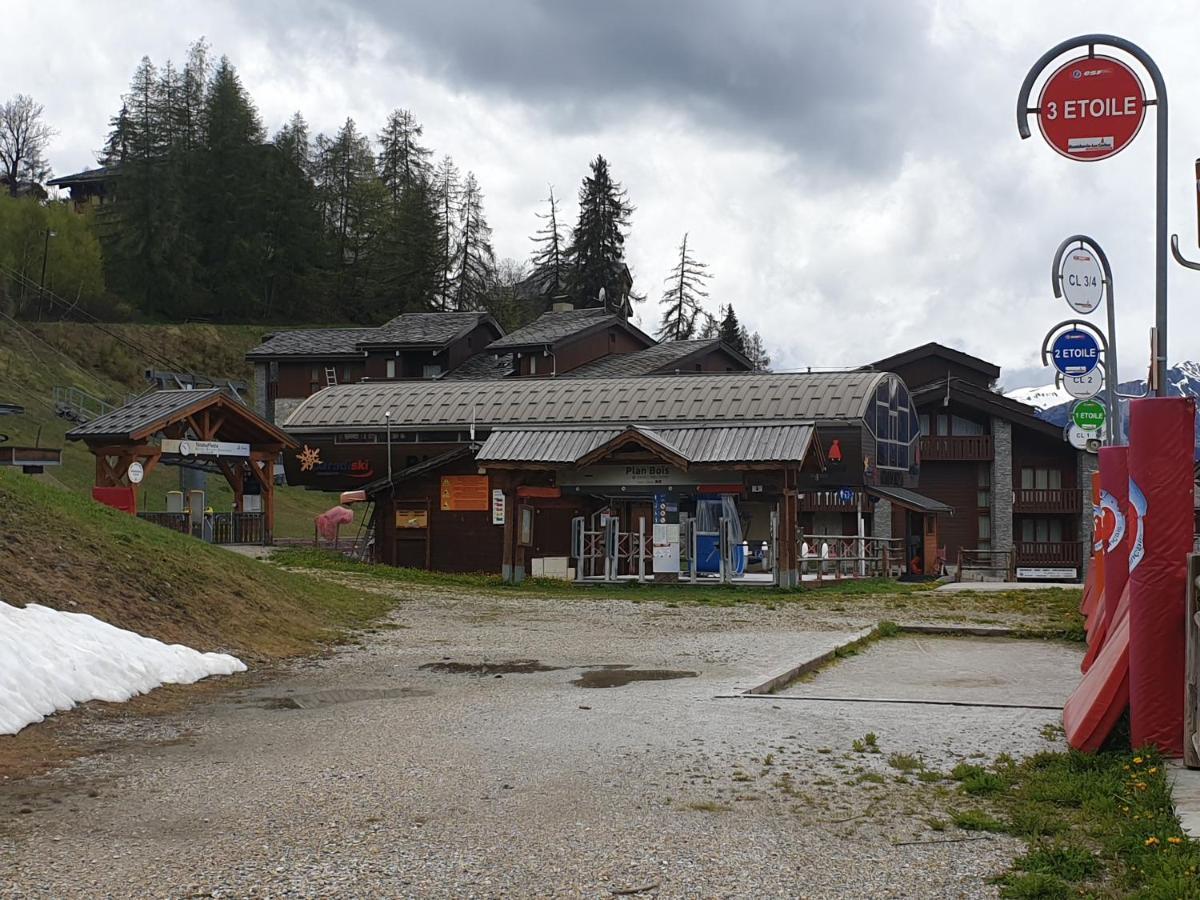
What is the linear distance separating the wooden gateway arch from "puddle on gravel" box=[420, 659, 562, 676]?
67.2 feet

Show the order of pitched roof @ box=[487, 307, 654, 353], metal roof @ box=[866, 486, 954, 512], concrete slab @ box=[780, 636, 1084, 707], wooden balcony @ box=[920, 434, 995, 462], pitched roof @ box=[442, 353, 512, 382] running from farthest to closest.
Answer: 1. pitched roof @ box=[442, 353, 512, 382]
2. pitched roof @ box=[487, 307, 654, 353]
3. wooden balcony @ box=[920, 434, 995, 462]
4. metal roof @ box=[866, 486, 954, 512]
5. concrete slab @ box=[780, 636, 1084, 707]

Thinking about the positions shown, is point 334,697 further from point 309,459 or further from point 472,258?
point 472,258

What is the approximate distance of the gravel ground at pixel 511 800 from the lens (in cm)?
587

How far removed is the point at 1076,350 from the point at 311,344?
53.5m

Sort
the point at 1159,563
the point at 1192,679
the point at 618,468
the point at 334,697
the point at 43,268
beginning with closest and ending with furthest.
A: the point at 1192,679, the point at 1159,563, the point at 334,697, the point at 618,468, the point at 43,268

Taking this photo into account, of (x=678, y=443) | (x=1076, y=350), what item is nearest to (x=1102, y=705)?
(x=1076, y=350)

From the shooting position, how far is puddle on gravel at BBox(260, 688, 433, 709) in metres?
11.1

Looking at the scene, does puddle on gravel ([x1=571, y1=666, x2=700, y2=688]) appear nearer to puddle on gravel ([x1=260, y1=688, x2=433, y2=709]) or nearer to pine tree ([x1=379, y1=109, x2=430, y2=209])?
puddle on gravel ([x1=260, y1=688, x2=433, y2=709])

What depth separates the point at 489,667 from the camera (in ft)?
46.2

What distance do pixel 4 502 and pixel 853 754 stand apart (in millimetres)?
10875

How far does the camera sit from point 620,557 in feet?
100

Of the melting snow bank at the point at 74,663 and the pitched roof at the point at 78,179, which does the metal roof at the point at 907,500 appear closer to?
the melting snow bank at the point at 74,663

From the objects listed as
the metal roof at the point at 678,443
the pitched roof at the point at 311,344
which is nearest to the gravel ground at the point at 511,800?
the metal roof at the point at 678,443

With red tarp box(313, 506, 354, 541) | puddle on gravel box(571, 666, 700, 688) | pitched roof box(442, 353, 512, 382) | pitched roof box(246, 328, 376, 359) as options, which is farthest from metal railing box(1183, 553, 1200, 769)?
pitched roof box(246, 328, 376, 359)
